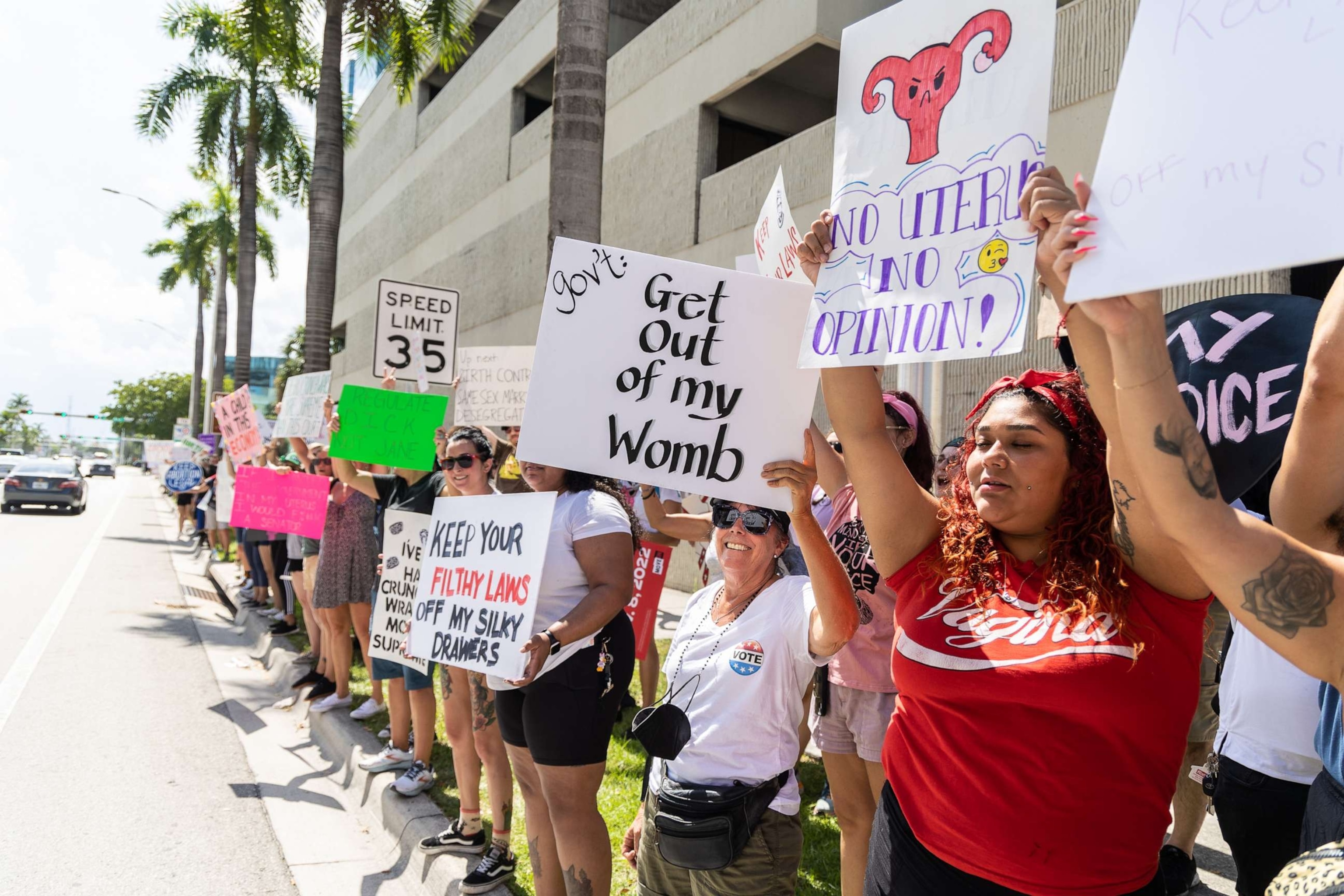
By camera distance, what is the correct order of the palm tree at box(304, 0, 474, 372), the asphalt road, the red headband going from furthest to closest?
the palm tree at box(304, 0, 474, 372) < the asphalt road < the red headband

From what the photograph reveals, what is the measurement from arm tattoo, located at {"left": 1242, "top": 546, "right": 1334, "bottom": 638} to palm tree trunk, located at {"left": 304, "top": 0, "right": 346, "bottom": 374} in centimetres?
1261

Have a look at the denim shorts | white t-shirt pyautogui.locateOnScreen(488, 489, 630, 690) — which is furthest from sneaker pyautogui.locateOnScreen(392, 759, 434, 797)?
white t-shirt pyautogui.locateOnScreen(488, 489, 630, 690)

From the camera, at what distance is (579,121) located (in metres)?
5.96

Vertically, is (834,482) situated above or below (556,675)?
above

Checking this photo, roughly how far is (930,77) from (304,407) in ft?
20.7

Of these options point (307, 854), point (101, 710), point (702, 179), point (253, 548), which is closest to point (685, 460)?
point (307, 854)

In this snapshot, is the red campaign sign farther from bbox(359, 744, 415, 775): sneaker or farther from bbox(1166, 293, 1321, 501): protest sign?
bbox(1166, 293, 1321, 501): protest sign

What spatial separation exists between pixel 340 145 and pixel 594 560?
1156cm

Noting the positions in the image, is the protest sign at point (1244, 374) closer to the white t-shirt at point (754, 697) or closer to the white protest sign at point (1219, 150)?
the white protest sign at point (1219, 150)

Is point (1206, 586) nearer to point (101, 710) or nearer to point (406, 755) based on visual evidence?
point (406, 755)

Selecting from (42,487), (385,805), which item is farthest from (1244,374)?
(42,487)

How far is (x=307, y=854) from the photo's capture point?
14.9 ft

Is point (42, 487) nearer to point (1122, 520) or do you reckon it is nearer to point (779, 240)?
point (779, 240)

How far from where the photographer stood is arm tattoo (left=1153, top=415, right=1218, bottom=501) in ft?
4.34
